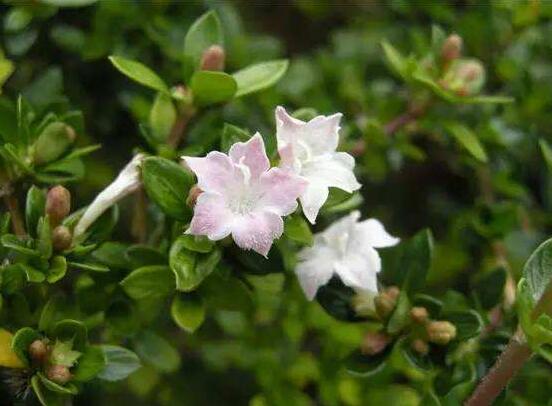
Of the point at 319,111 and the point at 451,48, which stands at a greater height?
the point at 451,48

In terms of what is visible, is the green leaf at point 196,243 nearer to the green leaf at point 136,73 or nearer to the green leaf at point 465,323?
the green leaf at point 136,73

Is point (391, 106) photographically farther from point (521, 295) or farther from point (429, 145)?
point (521, 295)

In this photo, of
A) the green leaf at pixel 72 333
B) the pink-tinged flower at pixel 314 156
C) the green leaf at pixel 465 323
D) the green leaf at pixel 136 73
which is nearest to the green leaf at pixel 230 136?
the pink-tinged flower at pixel 314 156

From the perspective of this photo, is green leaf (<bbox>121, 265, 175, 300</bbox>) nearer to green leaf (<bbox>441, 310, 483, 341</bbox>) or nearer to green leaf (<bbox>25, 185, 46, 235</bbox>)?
green leaf (<bbox>25, 185, 46, 235</bbox>)

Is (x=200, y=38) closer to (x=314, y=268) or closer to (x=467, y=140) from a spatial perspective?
(x=314, y=268)

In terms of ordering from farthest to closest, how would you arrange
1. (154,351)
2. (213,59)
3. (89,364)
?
(154,351) → (213,59) → (89,364)

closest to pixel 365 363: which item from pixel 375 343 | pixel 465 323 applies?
pixel 375 343
